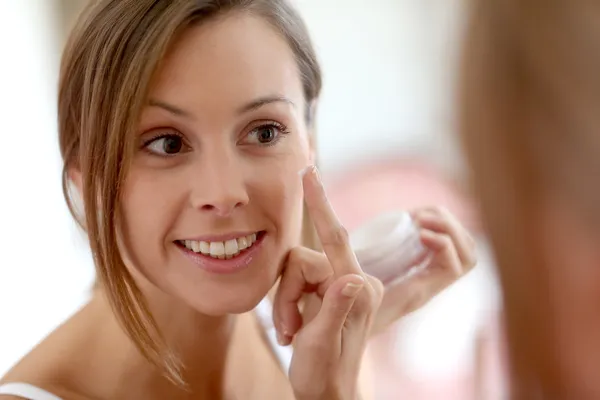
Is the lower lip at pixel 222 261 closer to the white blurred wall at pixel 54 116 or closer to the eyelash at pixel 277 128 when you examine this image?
the eyelash at pixel 277 128

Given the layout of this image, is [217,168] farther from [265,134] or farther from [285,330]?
[285,330]

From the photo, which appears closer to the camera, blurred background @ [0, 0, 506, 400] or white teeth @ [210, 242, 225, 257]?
white teeth @ [210, 242, 225, 257]

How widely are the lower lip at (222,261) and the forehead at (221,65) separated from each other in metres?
0.16

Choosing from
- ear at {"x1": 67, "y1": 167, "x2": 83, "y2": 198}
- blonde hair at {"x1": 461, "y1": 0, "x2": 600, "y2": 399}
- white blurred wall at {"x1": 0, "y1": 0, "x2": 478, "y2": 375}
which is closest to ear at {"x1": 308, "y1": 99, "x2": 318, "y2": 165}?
white blurred wall at {"x1": 0, "y1": 0, "x2": 478, "y2": 375}

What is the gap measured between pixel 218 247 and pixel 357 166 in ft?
2.26

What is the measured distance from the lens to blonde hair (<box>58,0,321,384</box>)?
2.28 ft

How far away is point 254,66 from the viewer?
2.38 feet

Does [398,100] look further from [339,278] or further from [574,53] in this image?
[574,53]

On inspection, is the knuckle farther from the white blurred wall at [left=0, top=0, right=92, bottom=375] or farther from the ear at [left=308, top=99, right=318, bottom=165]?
the white blurred wall at [left=0, top=0, right=92, bottom=375]

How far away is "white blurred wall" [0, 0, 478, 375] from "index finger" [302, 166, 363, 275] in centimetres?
17

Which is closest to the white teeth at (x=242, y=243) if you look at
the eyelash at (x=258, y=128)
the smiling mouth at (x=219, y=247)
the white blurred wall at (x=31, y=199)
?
the smiling mouth at (x=219, y=247)

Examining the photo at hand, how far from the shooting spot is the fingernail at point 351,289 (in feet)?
2.35

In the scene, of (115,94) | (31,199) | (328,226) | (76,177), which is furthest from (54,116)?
(328,226)

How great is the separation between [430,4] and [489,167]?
0.96m
